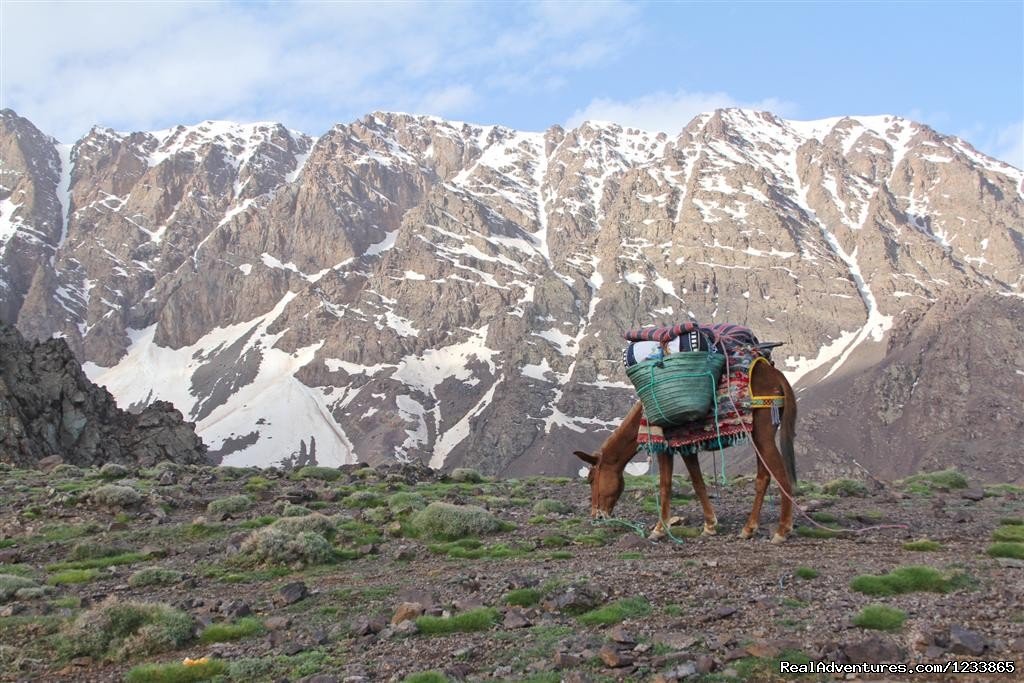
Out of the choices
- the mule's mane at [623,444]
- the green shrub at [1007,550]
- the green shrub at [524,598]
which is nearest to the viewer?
the green shrub at [524,598]

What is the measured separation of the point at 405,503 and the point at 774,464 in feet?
35.4

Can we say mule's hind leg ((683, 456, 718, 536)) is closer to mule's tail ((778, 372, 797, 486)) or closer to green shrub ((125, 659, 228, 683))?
mule's tail ((778, 372, 797, 486))

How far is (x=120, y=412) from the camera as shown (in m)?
99.6

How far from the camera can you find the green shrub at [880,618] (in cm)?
1087

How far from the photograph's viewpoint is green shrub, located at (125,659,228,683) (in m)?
11.2

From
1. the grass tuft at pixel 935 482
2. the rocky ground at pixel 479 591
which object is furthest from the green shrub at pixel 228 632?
the grass tuft at pixel 935 482

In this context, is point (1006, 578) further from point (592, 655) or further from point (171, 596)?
point (171, 596)

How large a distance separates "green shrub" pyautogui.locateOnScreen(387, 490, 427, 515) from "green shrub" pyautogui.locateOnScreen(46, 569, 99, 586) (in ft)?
25.0

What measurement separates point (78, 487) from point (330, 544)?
1313cm

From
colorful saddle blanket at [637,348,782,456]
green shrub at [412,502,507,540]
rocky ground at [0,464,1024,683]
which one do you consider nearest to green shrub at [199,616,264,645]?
rocky ground at [0,464,1024,683]

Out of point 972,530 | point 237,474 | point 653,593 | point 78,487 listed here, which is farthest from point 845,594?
point 237,474

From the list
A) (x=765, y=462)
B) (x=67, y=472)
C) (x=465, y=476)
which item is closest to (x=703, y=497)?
(x=765, y=462)

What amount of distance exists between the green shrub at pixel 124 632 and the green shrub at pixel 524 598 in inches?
189

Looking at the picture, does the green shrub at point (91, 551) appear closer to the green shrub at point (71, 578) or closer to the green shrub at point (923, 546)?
the green shrub at point (71, 578)
